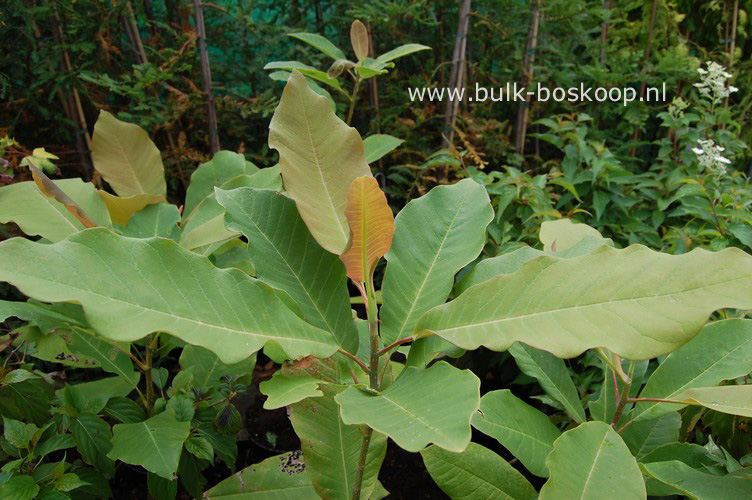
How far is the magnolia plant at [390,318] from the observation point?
621 mm

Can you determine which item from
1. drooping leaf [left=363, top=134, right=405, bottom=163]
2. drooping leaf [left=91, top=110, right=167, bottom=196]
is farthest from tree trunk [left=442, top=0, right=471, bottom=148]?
drooping leaf [left=91, top=110, right=167, bottom=196]

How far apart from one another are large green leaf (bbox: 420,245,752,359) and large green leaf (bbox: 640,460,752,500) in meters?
0.33

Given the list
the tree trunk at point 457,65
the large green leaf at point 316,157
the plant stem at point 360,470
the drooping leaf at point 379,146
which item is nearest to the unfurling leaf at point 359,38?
the drooping leaf at point 379,146

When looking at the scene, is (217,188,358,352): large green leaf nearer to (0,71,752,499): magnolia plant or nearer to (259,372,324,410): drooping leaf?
(0,71,752,499): magnolia plant

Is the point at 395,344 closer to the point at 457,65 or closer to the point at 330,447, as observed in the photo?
the point at 330,447

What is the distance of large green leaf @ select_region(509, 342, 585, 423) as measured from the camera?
3.37ft

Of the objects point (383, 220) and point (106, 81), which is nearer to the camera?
point (383, 220)

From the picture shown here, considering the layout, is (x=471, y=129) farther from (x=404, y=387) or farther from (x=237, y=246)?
(x=404, y=387)

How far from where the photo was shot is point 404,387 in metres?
0.71

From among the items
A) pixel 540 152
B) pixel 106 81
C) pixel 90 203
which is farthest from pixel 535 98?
pixel 90 203

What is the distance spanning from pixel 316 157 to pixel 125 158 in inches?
32.0

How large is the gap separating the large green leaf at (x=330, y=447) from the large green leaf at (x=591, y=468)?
328 millimetres

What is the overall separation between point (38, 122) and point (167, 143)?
506mm

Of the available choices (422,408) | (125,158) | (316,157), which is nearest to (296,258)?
(316,157)
